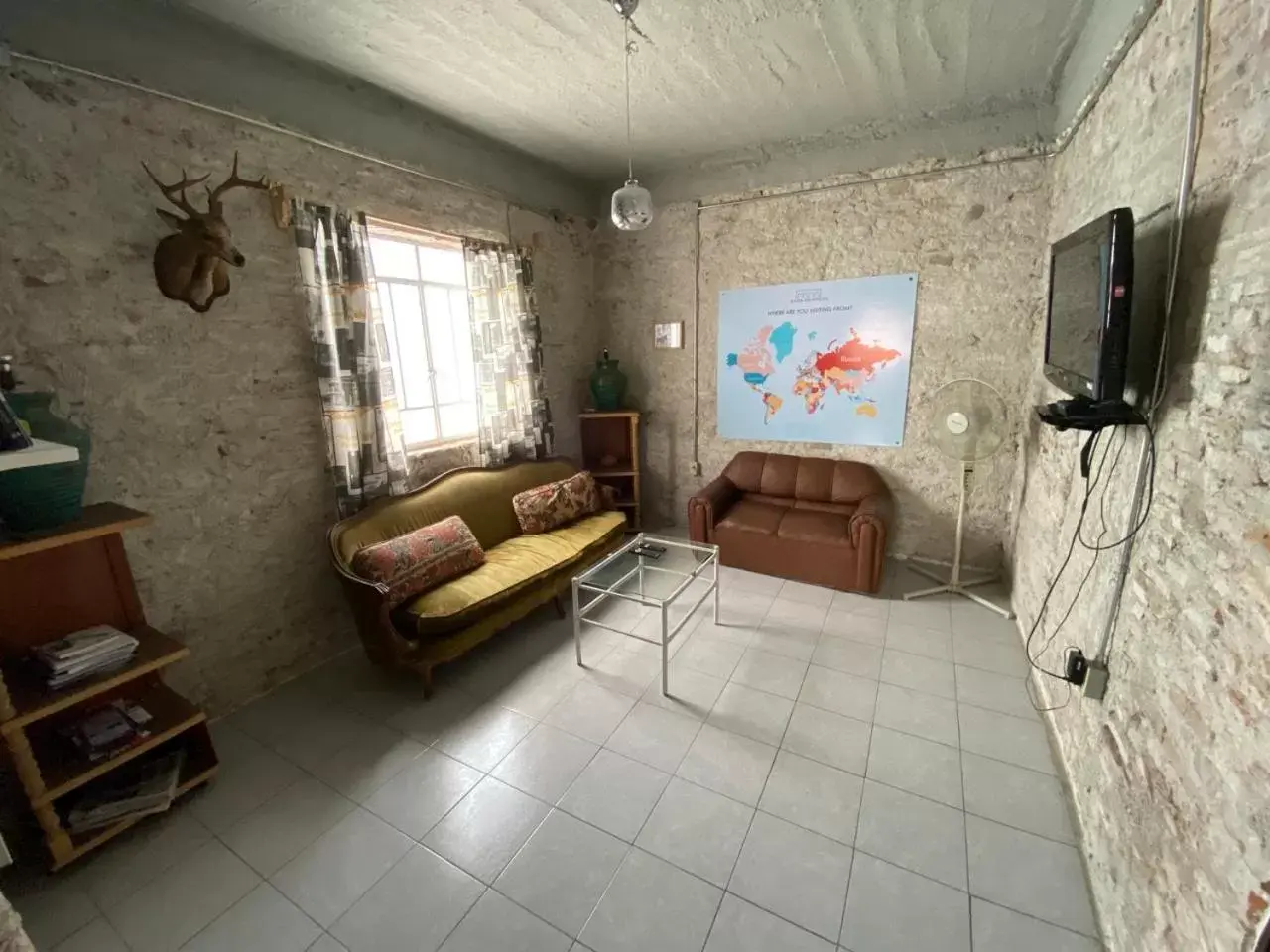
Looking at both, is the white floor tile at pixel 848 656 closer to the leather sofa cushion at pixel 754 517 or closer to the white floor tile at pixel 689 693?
the white floor tile at pixel 689 693

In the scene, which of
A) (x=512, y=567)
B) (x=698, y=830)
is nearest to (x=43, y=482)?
(x=512, y=567)

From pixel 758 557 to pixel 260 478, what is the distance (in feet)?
9.41

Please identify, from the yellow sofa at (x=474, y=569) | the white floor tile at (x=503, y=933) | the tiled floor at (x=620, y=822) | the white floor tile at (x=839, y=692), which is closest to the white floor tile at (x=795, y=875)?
the tiled floor at (x=620, y=822)

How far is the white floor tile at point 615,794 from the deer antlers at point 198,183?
2.65 meters

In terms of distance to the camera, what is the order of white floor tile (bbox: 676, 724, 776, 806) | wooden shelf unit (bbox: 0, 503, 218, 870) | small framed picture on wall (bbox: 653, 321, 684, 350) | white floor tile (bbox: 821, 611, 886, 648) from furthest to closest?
small framed picture on wall (bbox: 653, 321, 684, 350) < white floor tile (bbox: 821, 611, 886, 648) < white floor tile (bbox: 676, 724, 776, 806) < wooden shelf unit (bbox: 0, 503, 218, 870)

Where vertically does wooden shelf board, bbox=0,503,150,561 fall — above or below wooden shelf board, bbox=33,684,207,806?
above

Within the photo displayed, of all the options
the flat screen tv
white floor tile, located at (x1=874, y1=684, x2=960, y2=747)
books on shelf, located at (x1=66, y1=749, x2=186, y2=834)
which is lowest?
white floor tile, located at (x1=874, y1=684, x2=960, y2=747)

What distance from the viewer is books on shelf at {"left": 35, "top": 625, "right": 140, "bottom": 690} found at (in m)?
1.60

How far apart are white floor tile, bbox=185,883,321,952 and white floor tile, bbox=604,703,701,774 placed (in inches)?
42.1

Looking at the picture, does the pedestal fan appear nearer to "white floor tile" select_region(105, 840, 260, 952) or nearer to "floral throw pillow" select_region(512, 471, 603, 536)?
"floral throw pillow" select_region(512, 471, 603, 536)

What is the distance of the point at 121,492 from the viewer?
6.49 ft

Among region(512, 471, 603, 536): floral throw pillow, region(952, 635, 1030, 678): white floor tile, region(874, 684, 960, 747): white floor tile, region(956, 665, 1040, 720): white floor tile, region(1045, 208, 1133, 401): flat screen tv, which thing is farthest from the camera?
region(512, 471, 603, 536): floral throw pillow

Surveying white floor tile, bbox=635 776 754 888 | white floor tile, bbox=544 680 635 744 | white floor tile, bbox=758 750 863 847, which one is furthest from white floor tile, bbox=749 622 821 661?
A: white floor tile, bbox=635 776 754 888

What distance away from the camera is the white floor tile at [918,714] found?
209 cm
